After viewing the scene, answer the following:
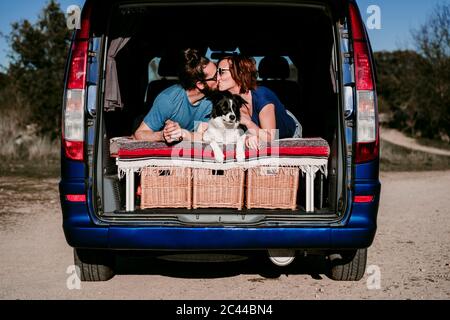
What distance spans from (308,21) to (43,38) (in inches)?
638

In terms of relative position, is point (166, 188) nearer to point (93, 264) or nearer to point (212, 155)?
point (212, 155)

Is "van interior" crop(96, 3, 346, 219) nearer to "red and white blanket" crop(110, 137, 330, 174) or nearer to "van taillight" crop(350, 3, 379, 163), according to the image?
"red and white blanket" crop(110, 137, 330, 174)

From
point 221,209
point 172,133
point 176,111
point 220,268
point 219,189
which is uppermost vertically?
point 176,111

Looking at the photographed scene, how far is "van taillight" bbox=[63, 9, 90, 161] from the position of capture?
474 cm

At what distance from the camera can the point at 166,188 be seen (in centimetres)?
528

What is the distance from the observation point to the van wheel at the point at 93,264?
5.45m

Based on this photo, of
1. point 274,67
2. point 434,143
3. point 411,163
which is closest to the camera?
point 274,67

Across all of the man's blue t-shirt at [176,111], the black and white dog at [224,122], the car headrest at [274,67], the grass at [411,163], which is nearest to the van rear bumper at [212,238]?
the black and white dog at [224,122]

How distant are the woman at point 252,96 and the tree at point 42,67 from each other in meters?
15.4

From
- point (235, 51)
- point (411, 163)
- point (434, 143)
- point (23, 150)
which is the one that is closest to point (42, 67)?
point (23, 150)

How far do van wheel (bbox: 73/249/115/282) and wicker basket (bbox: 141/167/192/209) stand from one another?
0.57 m

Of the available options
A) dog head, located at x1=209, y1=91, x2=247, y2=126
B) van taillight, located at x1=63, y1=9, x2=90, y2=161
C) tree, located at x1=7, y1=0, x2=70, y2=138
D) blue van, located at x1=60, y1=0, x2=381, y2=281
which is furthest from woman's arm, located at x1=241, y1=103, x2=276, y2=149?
tree, located at x1=7, y1=0, x2=70, y2=138

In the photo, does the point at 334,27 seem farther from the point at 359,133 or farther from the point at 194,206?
the point at 194,206

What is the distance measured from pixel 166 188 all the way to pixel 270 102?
1.31m
